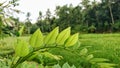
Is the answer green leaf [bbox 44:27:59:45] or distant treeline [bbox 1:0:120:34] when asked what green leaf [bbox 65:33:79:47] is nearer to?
green leaf [bbox 44:27:59:45]

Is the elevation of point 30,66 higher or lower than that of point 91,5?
higher

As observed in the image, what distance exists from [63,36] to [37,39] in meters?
0.05

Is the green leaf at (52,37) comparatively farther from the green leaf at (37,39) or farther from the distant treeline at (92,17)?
the distant treeline at (92,17)

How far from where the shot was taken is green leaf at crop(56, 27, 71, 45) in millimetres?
460

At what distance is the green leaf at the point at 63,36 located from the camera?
460 millimetres

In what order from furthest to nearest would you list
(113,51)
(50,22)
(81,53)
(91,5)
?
(50,22)
(91,5)
(113,51)
(81,53)

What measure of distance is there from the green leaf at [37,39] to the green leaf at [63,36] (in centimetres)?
4

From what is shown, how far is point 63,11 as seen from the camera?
136 ft

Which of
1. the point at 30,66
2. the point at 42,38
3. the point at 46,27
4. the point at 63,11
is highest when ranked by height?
the point at 42,38

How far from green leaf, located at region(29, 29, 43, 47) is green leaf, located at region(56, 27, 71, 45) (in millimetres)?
35

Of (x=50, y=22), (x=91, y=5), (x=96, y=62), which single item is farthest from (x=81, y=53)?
(x=50, y=22)

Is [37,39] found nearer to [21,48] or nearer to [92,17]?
[21,48]

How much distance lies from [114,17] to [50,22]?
453 inches

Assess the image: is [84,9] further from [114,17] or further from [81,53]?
[81,53]
